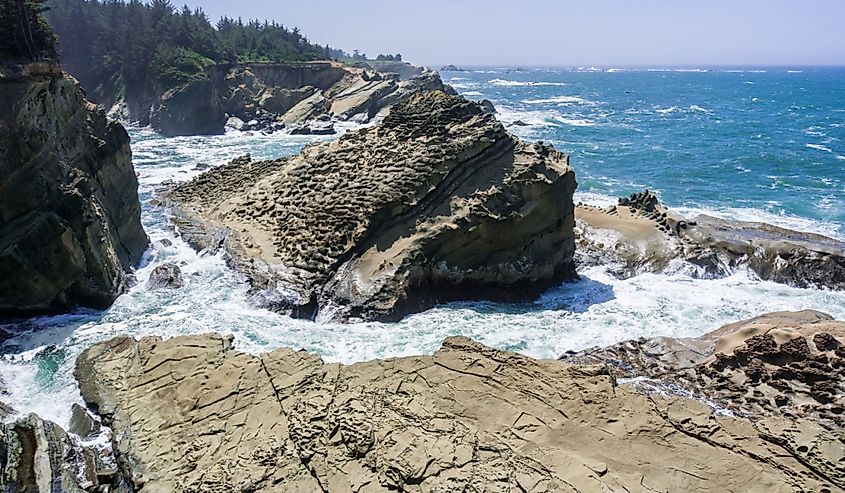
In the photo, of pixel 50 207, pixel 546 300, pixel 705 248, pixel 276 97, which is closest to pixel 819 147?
pixel 705 248

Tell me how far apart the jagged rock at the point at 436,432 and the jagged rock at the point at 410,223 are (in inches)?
218

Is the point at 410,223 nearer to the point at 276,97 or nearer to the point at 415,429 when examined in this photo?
the point at 415,429

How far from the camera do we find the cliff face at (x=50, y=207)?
1328 centimetres

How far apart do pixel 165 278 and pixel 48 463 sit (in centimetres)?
847

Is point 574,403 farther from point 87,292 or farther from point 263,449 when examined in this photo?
point 87,292

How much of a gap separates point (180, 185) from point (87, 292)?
1277 cm

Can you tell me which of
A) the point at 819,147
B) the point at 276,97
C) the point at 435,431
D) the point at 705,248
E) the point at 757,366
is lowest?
the point at 705,248

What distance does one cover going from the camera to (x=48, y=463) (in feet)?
26.9

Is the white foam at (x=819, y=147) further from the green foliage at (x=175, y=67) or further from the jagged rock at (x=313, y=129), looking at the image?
the green foliage at (x=175, y=67)

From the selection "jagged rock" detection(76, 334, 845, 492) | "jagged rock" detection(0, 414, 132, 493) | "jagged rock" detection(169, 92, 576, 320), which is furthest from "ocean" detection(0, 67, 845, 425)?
"jagged rock" detection(76, 334, 845, 492)

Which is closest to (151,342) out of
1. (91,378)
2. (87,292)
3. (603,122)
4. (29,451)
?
(91,378)

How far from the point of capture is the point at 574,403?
27.8 feet

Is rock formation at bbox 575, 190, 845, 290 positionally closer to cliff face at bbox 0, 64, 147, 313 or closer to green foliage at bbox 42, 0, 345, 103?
cliff face at bbox 0, 64, 147, 313

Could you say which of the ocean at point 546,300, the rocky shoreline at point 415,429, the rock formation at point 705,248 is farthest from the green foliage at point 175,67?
the rocky shoreline at point 415,429
